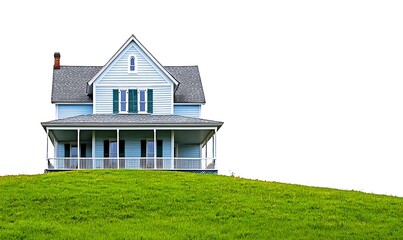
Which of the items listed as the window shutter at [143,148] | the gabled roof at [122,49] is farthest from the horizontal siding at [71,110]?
the window shutter at [143,148]

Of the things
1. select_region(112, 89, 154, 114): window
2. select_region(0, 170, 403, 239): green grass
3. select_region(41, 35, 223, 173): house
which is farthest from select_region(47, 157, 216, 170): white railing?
select_region(0, 170, 403, 239): green grass

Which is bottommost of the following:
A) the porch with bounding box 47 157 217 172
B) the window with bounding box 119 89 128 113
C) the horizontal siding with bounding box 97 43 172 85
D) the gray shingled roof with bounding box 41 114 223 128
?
the porch with bounding box 47 157 217 172

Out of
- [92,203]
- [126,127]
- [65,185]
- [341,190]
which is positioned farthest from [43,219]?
[126,127]

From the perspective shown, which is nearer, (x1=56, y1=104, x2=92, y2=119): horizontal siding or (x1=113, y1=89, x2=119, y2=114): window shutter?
(x1=113, y1=89, x2=119, y2=114): window shutter

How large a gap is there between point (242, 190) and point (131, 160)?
14661 millimetres

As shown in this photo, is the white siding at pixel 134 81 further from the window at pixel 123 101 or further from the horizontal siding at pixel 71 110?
the horizontal siding at pixel 71 110

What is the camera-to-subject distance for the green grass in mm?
27406

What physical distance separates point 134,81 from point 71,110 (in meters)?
5.09

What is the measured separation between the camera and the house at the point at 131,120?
47.9 meters

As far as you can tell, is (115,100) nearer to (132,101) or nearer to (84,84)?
(132,101)

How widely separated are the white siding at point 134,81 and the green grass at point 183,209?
1323 cm

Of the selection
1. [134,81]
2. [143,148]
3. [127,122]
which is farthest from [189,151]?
[127,122]

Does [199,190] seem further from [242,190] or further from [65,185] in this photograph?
[65,185]

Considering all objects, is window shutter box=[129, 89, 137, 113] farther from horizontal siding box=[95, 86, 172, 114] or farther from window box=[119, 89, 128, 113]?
horizontal siding box=[95, 86, 172, 114]
